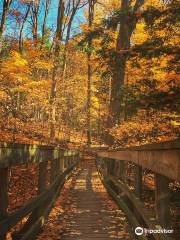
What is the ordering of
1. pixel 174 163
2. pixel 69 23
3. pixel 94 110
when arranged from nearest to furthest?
pixel 174 163 → pixel 69 23 → pixel 94 110

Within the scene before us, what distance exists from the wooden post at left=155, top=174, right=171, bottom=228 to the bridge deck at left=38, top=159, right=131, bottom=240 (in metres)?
2.28

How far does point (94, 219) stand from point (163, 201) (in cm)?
400

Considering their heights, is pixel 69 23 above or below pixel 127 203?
above

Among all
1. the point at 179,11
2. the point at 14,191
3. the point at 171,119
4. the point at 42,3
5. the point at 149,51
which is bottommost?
the point at 14,191

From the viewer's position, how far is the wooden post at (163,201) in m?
3.96

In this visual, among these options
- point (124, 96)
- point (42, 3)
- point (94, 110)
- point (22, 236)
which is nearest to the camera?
point (22, 236)

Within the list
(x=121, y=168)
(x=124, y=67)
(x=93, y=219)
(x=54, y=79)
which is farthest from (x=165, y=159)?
(x=54, y=79)

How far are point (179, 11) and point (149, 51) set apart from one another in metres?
1.47

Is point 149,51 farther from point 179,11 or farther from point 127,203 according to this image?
point 127,203

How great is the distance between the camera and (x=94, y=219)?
25.4 ft

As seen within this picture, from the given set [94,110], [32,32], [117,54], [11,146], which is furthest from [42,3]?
[11,146]

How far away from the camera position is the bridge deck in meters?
6.35

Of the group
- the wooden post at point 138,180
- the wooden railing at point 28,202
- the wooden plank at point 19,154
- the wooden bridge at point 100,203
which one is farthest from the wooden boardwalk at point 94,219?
the wooden plank at point 19,154

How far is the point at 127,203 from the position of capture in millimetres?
8219
